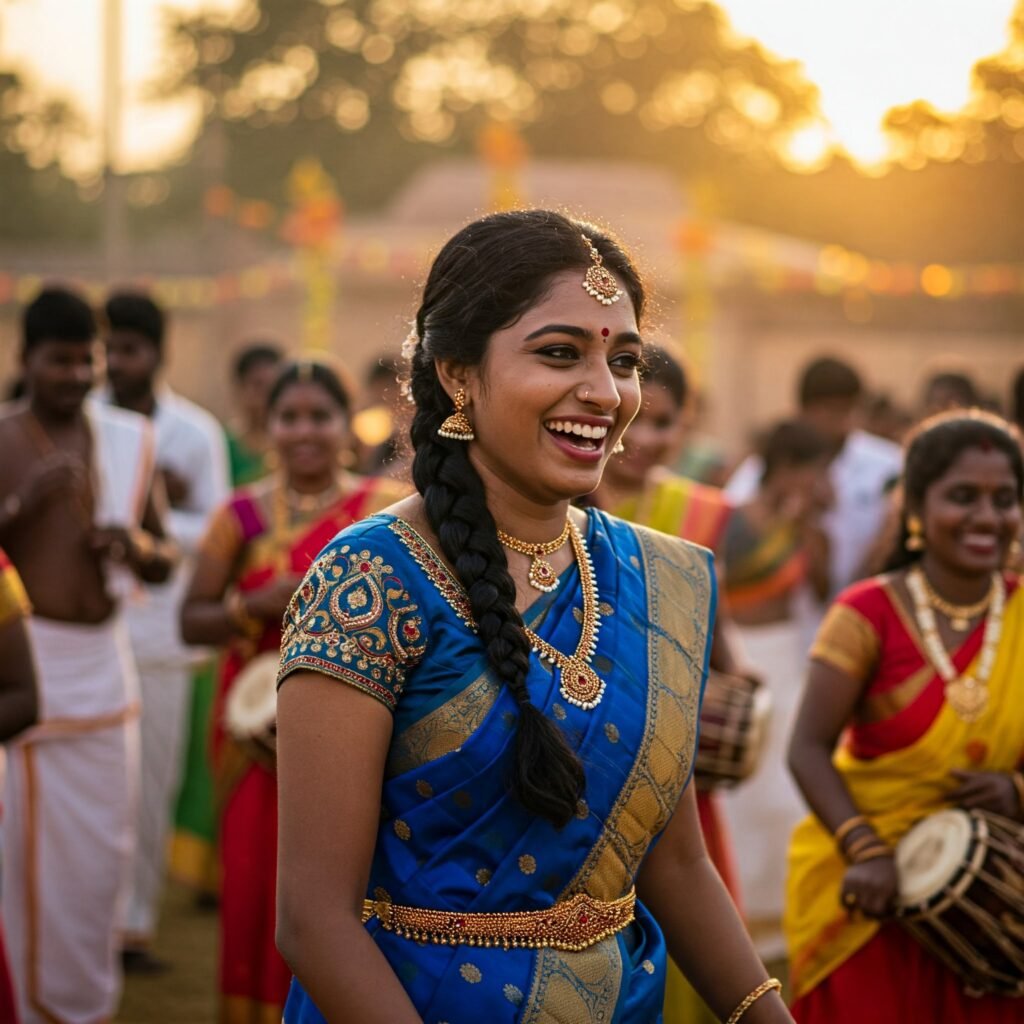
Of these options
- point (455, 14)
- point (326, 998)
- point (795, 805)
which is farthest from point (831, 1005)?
point (455, 14)

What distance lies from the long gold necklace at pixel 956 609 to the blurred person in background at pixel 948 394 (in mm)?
4448

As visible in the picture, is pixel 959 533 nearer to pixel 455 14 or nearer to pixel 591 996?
pixel 591 996

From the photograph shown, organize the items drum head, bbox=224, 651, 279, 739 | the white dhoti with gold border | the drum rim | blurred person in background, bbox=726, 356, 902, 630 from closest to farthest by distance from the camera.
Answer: the drum rim < drum head, bbox=224, 651, 279, 739 < the white dhoti with gold border < blurred person in background, bbox=726, 356, 902, 630

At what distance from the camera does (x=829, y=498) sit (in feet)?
26.1

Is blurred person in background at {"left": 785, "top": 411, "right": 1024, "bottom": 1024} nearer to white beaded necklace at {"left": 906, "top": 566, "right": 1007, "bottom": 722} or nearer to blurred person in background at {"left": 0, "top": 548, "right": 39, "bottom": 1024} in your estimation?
white beaded necklace at {"left": 906, "top": 566, "right": 1007, "bottom": 722}

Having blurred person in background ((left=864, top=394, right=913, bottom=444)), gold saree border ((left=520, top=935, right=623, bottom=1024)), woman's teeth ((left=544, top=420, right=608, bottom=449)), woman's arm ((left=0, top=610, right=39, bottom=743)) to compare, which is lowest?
gold saree border ((left=520, top=935, right=623, bottom=1024))

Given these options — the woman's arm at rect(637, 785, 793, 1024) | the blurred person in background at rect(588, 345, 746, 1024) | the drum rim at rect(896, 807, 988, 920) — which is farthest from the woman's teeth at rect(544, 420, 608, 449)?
the blurred person in background at rect(588, 345, 746, 1024)

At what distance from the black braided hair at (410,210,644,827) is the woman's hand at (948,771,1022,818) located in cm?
181

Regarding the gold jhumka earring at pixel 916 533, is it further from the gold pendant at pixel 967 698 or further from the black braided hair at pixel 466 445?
the black braided hair at pixel 466 445

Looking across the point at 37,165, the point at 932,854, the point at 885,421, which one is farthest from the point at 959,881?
the point at 37,165

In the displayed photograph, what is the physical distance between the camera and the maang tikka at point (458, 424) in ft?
9.08

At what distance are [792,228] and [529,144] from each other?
5.85 metres

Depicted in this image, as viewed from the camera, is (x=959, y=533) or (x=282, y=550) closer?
(x=959, y=533)

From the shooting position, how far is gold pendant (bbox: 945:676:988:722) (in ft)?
13.8
